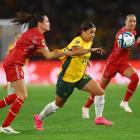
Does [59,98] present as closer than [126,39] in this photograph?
Yes

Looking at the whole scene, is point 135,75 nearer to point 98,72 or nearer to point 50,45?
point 98,72

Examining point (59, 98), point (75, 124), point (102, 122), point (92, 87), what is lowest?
point (75, 124)

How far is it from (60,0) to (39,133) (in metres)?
22.2

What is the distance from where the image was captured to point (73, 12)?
3203 cm

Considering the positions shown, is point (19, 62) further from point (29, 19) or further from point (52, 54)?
point (29, 19)

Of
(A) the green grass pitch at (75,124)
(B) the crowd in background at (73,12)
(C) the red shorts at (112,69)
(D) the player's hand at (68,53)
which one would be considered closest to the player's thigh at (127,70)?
(C) the red shorts at (112,69)

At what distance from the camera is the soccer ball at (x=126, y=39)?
13523 millimetres

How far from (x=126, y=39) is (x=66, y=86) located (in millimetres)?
2795

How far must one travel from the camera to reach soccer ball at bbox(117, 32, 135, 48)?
13523 mm

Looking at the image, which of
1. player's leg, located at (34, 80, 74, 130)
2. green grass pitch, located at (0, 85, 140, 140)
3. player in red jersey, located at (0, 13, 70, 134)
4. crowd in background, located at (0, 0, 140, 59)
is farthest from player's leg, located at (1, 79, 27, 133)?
crowd in background, located at (0, 0, 140, 59)

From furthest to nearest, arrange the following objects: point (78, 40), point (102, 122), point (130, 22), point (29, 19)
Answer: point (130, 22), point (102, 122), point (78, 40), point (29, 19)

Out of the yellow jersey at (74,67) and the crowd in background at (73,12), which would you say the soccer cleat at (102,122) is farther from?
the crowd in background at (73,12)

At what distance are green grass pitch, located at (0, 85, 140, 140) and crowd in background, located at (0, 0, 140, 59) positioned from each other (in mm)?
13093

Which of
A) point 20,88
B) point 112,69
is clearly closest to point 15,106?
point 20,88
